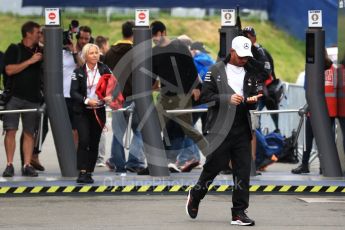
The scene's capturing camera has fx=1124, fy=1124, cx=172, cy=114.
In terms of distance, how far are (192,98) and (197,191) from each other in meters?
3.76

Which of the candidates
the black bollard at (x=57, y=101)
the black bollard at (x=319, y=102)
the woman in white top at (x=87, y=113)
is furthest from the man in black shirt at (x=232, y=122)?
the black bollard at (x=57, y=101)

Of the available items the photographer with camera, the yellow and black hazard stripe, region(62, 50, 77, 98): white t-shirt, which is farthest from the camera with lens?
the yellow and black hazard stripe

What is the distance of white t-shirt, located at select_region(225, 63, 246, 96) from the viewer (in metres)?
11.3

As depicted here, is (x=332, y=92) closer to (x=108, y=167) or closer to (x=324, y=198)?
(x=324, y=198)

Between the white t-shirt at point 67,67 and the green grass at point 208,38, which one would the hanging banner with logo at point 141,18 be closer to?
the white t-shirt at point 67,67

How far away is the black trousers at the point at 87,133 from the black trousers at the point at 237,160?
7.83 feet

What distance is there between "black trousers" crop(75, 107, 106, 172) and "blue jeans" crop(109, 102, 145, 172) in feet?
4.93

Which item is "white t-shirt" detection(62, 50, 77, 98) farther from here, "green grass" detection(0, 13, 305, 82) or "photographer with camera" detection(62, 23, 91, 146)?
"green grass" detection(0, 13, 305, 82)

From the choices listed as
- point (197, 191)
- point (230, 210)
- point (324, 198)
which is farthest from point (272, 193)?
point (197, 191)

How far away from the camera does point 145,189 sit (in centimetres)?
1345

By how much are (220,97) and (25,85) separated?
12.7 ft

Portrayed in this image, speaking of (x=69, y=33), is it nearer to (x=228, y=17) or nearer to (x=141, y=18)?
(x=141, y=18)

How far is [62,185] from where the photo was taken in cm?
1332

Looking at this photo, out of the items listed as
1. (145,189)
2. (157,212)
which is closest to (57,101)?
(145,189)
